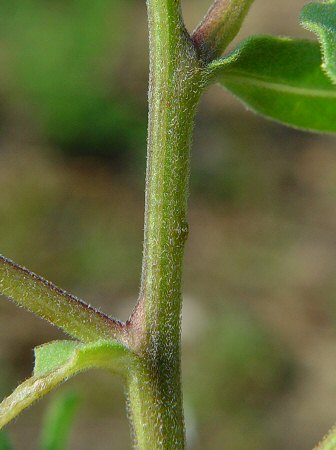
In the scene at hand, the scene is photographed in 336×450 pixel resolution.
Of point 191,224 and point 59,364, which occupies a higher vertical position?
point 59,364

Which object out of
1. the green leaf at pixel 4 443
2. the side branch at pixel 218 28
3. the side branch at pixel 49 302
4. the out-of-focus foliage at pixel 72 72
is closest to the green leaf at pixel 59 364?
the side branch at pixel 49 302

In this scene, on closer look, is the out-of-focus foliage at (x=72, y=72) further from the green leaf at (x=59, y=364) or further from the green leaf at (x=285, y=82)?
the green leaf at (x=59, y=364)

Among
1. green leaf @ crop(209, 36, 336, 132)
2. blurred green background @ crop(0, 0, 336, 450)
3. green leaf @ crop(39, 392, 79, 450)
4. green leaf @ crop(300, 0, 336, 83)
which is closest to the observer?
green leaf @ crop(300, 0, 336, 83)

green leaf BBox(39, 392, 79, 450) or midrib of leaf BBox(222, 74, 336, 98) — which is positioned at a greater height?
midrib of leaf BBox(222, 74, 336, 98)

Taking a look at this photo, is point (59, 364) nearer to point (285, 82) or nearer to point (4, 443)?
point (4, 443)

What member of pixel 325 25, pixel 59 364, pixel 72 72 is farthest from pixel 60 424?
pixel 72 72

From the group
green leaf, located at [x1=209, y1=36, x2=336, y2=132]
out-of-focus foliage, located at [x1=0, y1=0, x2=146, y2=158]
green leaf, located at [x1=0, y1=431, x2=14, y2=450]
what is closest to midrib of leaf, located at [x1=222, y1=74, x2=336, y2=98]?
green leaf, located at [x1=209, y1=36, x2=336, y2=132]

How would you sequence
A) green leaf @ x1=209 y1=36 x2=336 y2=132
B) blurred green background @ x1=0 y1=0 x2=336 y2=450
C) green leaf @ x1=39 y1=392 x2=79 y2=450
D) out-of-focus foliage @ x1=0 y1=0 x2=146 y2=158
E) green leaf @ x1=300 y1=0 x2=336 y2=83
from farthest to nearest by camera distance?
1. out-of-focus foliage @ x1=0 y1=0 x2=146 y2=158
2. blurred green background @ x1=0 y1=0 x2=336 y2=450
3. green leaf @ x1=39 y1=392 x2=79 y2=450
4. green leaf @ x1=209 y1=36 x2=336 y2=132
5. green leaf @ x1=300 y1=0 x2=336 y2=83

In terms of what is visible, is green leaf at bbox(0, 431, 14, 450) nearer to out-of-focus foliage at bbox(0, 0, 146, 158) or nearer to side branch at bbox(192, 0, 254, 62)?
side branch at bbox(192, 0, 254, 62)
